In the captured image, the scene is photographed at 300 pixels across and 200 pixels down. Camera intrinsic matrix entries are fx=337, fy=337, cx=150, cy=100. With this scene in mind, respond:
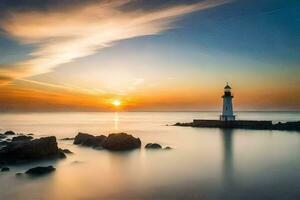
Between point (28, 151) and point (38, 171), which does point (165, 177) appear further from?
point (28, 151)

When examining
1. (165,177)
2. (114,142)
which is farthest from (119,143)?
(165,177)

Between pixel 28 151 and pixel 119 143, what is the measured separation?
969 cm

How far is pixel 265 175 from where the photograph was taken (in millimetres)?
22391

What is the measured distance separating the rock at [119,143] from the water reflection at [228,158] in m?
9.47

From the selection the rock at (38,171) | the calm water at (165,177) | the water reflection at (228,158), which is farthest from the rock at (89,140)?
the water reflection at (228,158)

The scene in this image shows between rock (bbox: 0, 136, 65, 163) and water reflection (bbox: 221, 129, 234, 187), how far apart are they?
13856 mm

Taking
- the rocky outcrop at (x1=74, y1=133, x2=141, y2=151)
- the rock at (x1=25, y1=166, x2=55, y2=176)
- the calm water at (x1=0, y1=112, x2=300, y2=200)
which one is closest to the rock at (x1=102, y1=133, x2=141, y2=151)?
the rocky outcrop at (x1=74, y1=133, x2=141, y2=151)

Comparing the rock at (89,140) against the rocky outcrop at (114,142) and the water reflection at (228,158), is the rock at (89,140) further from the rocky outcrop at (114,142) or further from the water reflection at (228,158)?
the water reflection at (228,158)

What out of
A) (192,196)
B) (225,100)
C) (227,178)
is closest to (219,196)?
(192,196)

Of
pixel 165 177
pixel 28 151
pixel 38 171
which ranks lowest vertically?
pixel 165 177

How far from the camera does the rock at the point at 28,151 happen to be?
25.7 m

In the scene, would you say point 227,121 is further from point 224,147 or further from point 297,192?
point 297,192

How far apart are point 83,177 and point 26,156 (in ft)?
21.3

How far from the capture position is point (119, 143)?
1314 inches
